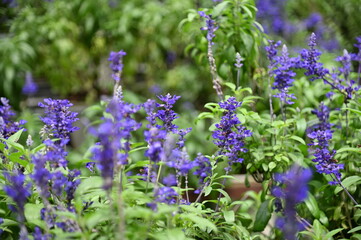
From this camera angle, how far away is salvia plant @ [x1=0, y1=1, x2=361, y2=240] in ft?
3.99

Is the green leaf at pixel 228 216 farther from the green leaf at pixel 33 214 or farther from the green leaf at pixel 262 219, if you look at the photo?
the green leaf at pixel 33 214

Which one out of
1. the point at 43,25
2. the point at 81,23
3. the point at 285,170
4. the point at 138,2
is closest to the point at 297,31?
the point at 138,2

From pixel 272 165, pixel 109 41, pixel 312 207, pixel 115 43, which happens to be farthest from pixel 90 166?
pixel 109 41

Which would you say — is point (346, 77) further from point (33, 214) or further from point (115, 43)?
point (115, 43)

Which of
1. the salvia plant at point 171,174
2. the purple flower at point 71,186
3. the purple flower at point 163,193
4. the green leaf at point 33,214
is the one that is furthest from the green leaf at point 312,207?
the green leaf at point 33,214

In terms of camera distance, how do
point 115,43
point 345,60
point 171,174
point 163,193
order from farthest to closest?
point 115,43
point 345,60
point 171,174
point 163,193

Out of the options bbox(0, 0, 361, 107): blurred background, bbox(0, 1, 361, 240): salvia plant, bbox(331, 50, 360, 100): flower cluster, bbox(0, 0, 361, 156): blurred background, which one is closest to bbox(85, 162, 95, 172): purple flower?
bbox(0, 1, 361, 240): salvia plant

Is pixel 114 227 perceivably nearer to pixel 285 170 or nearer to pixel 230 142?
pixel 230 142

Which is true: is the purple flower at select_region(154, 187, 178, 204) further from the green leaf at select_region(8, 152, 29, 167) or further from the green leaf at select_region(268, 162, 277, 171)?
the green leaf at select_region(268, 162, 277, 171)

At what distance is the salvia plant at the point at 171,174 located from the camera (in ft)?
3.99

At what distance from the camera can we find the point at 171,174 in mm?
1855

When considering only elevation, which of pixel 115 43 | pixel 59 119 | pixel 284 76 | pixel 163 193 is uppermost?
pixel 115 43

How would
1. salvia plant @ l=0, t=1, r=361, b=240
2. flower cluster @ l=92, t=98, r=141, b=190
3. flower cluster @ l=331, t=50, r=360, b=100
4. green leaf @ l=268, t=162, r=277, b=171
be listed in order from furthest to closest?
flower cluster @ l=331, t=50, r=360, b=100, green leaf @ l=268, t=162, r=277, b=171, salvia plant @ l=0, t=1, r=361, b=240, flower cluster @ l=92, t=98, r=141, b=190

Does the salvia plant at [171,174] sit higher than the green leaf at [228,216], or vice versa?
the salvia plant at [171,174]
